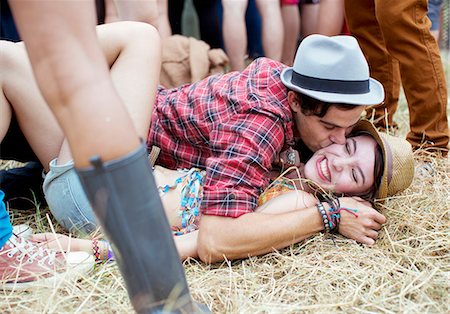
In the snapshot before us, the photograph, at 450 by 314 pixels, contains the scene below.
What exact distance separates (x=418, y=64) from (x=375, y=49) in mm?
418

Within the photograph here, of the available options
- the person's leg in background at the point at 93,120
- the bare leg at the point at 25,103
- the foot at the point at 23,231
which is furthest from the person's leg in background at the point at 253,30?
the person's leg in background at the point at 93,120

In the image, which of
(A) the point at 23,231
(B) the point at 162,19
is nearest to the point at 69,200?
(A) the point at 23,231

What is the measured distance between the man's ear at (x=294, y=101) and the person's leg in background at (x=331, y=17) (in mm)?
1563

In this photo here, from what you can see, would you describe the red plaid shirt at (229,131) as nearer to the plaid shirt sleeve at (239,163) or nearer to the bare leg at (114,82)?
the plaid shirt sleeve at (239,163)

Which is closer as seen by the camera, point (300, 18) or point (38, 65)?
point (38, 65)

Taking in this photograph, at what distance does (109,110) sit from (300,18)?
3267 millimetres

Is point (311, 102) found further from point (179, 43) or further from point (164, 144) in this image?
point (179, 43)

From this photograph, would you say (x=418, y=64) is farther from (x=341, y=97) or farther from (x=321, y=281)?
(x=321, y=281)

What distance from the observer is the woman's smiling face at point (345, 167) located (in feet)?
6.00

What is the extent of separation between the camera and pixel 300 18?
4012 millimetres

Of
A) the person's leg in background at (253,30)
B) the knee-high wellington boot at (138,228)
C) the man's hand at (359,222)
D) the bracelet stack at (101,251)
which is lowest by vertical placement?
the person's leg in background at (253,30)

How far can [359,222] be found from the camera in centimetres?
176

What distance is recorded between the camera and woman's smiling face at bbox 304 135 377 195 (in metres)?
1.83

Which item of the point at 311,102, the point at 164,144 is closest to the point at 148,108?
the point at 164,144
